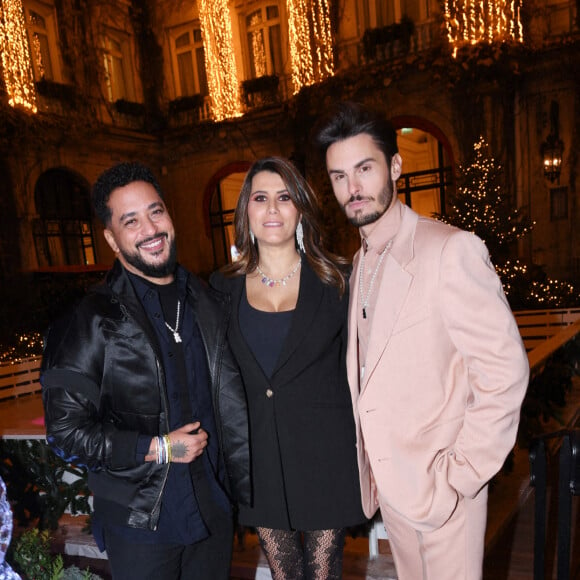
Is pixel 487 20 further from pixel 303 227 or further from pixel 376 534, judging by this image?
pixel 376 534

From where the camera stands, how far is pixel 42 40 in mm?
14039

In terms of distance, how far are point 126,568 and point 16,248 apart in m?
13.2

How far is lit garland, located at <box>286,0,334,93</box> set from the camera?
43.1ft

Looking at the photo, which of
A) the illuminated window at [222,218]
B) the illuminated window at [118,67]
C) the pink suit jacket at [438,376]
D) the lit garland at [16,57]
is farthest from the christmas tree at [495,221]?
the illuminated window at [118,67]

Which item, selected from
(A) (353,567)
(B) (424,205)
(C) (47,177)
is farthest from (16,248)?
(A) (353,567)

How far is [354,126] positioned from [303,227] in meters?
0.69

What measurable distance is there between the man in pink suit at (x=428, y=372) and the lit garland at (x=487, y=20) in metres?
11.0

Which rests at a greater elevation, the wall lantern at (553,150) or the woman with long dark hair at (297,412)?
the wall lantern at (553,150)

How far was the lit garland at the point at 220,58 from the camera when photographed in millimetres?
15008

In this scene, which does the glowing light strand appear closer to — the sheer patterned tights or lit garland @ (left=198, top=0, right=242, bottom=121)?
lit garland @ (left=198, top=0, right=242, bottom=121)

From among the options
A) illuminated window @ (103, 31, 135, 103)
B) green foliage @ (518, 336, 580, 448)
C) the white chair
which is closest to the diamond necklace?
the white chair

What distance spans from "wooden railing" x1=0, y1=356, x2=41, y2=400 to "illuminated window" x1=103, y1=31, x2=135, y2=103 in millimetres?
9653

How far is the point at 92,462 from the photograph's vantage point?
1747 mm

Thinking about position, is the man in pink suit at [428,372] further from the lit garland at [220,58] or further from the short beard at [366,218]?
the lit garland at [220,58]
